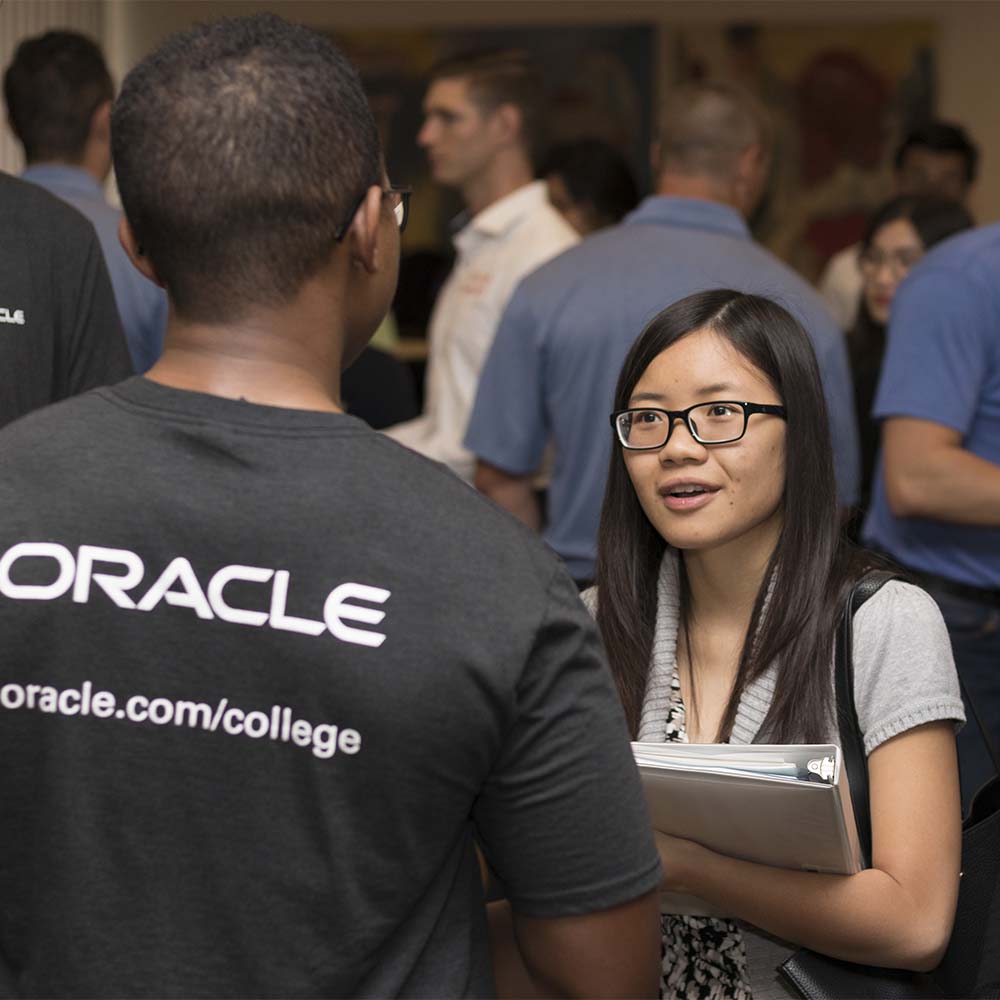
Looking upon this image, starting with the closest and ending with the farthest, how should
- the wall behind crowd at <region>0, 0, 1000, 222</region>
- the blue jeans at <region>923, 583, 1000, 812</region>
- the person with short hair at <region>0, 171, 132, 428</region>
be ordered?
the person with short hair at <region>0, 171, 132, 428</region>
the blue jeans at <region>923, 583, 1000, 812</region>
the wall behind crowd at <region>0, 0, 1000, 222</region>

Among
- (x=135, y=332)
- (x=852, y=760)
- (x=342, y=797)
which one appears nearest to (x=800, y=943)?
(x=852, y=760)

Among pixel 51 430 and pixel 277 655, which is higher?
pixel 51 430

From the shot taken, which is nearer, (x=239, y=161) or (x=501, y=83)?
(x=239, y=161)

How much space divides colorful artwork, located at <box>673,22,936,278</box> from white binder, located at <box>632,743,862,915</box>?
256 inches

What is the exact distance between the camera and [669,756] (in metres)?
1.50

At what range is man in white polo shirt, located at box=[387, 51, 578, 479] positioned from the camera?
3.76 m

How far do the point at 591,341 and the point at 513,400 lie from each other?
0.80 feet

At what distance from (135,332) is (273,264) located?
6.64 feet

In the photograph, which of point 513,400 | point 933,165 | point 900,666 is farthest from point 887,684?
point 933,165

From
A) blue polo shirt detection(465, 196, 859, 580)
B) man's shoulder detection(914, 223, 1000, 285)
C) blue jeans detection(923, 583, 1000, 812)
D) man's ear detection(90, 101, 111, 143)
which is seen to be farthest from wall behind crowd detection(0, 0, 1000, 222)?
blue jeans detection(923, 583, 1000, 812)

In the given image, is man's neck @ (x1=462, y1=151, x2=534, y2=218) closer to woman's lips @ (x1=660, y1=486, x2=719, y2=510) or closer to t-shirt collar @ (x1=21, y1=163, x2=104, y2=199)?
t-shirt collar @ (x1=21, y1=163, x2=104, y2=199)

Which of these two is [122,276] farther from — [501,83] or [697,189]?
[501,83]

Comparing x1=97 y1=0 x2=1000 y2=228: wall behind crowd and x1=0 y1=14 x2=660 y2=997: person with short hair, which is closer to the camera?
x1=0 y1=14 x2=660 y2=997: person with short hair

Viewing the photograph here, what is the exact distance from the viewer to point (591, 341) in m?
3.19
